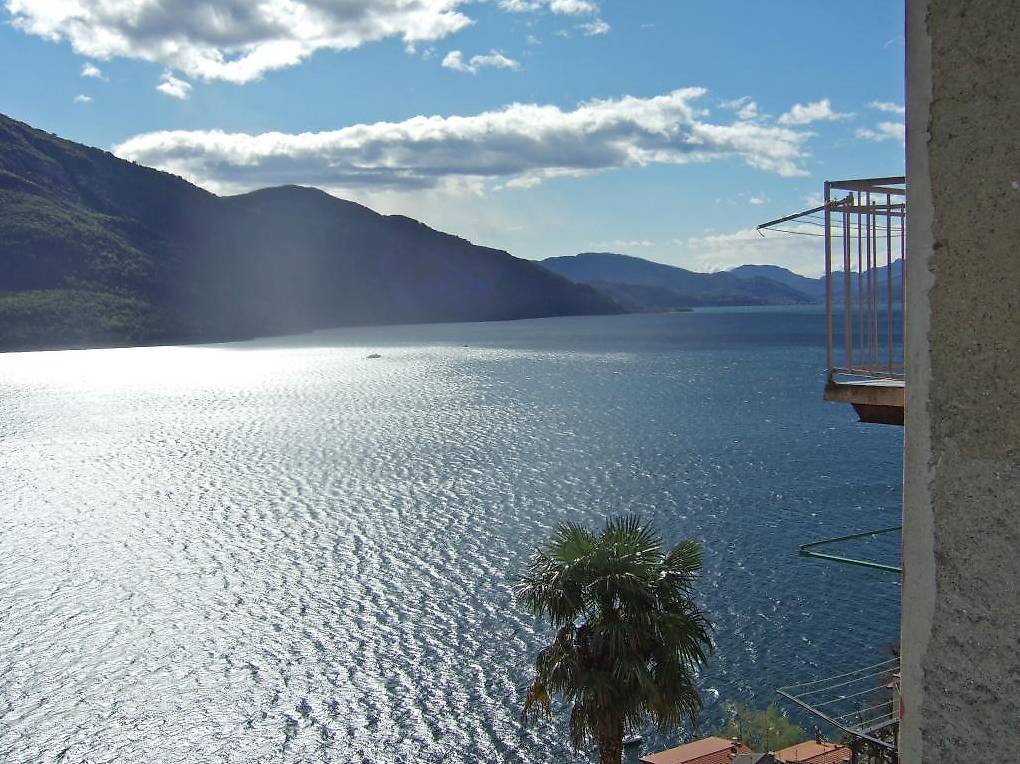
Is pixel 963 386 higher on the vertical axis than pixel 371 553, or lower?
higher

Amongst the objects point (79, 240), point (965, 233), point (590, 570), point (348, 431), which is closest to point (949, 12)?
point (965, 233)

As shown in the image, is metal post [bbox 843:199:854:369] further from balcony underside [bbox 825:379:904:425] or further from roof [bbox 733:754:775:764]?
roof [bbox 733:754:775:764]

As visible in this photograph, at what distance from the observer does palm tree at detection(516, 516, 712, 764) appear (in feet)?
47.2

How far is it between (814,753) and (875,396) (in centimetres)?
2055

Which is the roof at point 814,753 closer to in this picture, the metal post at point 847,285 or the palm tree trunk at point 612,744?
the palm tree trunk at point 612,744

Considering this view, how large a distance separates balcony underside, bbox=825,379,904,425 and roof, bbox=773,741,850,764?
18727mm

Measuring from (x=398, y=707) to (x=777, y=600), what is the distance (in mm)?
15352

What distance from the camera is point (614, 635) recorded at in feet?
47.1

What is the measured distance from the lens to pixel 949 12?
219 centimetres

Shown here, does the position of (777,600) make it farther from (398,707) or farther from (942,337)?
(942,337)

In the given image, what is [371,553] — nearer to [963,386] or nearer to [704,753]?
[704,753]

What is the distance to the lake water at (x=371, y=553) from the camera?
28.0 m

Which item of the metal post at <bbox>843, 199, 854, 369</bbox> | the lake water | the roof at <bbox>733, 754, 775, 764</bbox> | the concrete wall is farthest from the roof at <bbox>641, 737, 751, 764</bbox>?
the concrete wall

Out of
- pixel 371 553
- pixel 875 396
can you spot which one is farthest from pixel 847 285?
pixel 371 553
